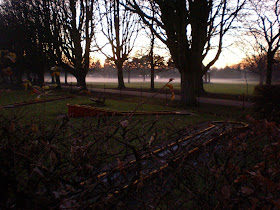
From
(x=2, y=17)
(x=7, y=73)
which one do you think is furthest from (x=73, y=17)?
(x=7, y=73)

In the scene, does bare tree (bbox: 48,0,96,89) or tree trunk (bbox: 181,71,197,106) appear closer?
tree trunk (bbox: 181,71,197,106)

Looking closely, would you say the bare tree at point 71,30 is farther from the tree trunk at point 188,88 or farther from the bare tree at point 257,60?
the bare tree at point 257,60

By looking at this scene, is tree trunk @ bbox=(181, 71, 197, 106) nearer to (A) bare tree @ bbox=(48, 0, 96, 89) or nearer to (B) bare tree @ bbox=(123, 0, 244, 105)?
(B) bare tree @ bbox=(123, 0, 244, 105)

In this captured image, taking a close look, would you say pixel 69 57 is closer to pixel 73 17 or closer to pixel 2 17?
pixel 73 17

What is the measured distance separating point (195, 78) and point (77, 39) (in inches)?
594

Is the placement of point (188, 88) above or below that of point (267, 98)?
above

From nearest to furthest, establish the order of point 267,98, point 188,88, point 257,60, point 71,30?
point 267,98, point 188,88, point 71,30, point 257,60

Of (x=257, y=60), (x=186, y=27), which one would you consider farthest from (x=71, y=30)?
(x=257, y=60)

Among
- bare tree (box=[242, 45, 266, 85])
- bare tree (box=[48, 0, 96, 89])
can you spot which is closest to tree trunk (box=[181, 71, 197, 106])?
bare tree (box=[48, 0, 96, 89])

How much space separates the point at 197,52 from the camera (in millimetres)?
14836

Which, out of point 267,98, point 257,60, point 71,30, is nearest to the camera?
point 267,98

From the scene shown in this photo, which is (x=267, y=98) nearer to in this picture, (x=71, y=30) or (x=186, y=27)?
(x=186, y=27)

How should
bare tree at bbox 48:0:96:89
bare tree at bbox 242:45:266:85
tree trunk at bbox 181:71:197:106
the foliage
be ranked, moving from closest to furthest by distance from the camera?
the foliage
tree trunk at bbox 181:71:197:106
bare tree at bbox 48:0:96:89
bare tree at bbox 242:45:266:85

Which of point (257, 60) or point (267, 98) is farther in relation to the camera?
point (257, 60)
